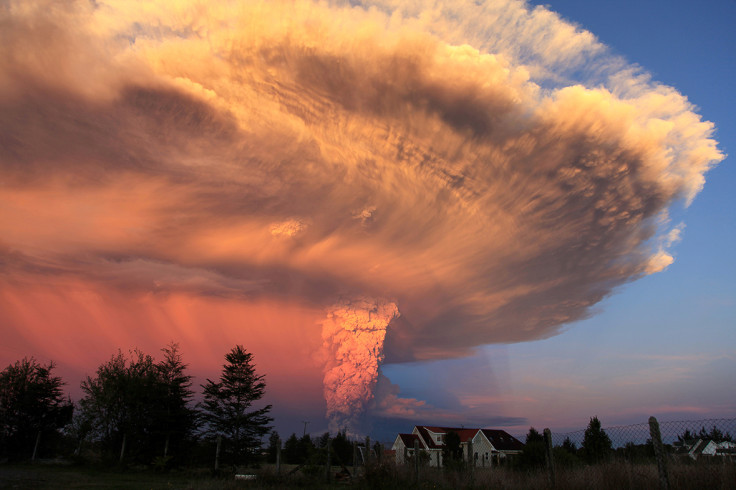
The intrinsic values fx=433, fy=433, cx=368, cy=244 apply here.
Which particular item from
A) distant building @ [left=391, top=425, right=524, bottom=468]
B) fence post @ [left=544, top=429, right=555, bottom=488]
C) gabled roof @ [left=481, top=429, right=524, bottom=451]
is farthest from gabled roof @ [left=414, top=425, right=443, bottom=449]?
fence post @ [left=544, top=429, right=555, bottom=488]

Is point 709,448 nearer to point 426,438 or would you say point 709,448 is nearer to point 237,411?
point 237,411

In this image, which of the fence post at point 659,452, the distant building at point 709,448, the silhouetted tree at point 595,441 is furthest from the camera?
the silhouetted tree at point 595,441

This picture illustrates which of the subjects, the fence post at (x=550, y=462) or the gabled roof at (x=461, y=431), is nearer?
the fence post at (x=550, y=462)

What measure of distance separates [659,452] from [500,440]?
60.8 meters

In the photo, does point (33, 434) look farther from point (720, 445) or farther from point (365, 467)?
point (720, 445)

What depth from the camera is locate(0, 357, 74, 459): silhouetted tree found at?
35812 millimetres

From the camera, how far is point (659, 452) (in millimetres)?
7953

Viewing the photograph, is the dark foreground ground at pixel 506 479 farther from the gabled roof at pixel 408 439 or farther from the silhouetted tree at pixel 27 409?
the gabled roof at pixel 408 439

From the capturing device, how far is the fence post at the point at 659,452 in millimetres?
7758

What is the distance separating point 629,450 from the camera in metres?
10.2

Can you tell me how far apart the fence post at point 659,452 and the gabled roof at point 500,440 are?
5674cm

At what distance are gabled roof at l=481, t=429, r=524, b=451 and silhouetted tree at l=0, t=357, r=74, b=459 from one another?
165 ft

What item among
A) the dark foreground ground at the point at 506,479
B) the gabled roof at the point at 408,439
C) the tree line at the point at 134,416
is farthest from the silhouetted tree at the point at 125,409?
the gabled roof at the point at 408,439

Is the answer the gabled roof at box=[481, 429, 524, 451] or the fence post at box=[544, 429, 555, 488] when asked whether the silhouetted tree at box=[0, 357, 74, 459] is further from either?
the gabled roof at box=[481, 429, 524, 451]
